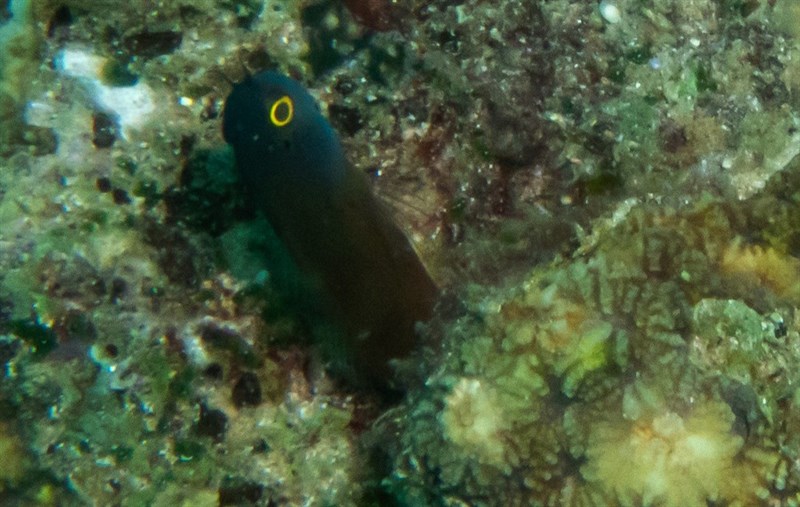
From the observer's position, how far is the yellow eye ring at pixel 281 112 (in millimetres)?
2857

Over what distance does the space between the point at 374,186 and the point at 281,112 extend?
71cm

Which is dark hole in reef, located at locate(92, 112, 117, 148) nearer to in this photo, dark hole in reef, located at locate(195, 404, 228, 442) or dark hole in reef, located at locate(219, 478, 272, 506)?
dark hole in reef, located at locate(195, 404, 228, 442)

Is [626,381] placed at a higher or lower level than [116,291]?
higher

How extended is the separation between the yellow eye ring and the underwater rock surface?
25.5 inches

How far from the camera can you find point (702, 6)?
10.8 ft

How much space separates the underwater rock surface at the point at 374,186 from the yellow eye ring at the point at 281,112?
648 millimetres

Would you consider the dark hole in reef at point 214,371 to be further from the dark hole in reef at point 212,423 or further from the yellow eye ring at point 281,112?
the yellow eye ring at point 281,112

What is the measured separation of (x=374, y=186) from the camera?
3396 mm

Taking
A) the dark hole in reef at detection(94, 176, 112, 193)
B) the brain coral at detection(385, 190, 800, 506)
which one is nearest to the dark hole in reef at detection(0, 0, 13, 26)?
the dark hole in reef at detection(94, 176, 112, 193)

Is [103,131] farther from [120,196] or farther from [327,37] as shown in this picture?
[327,37]

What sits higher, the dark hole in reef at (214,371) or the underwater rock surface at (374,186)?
the underwater rock surface at (374,186)

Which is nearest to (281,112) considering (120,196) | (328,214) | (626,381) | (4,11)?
(328,214)

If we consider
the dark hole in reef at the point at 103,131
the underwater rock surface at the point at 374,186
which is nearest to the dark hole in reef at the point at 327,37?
the underwater rock surface at the point at 374,186

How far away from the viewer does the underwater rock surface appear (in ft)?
7.91
